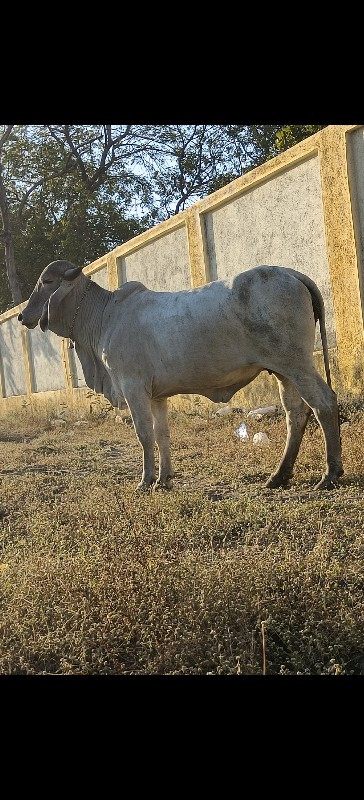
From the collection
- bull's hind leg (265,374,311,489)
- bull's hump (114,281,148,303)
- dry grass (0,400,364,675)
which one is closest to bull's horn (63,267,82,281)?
bull's hump (114,281,148,303)

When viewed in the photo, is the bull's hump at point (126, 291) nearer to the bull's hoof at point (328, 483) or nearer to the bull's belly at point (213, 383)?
the bull's belly at point (213, 383)

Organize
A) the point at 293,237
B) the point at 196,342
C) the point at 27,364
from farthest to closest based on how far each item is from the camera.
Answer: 1. the point at 27,364
2. the point at 293,237
3. the point at 196,342

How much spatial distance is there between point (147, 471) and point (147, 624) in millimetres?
2955

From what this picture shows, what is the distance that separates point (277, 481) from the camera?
5.53 meters

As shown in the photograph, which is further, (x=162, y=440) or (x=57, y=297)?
(x=57, y=297)

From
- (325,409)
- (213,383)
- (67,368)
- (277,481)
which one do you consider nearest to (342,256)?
(213,383)

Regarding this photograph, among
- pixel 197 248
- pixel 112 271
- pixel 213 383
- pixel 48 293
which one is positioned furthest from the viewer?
pixel 112 271

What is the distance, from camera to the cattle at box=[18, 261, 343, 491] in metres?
5.40

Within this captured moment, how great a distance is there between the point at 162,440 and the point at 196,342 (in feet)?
3.21

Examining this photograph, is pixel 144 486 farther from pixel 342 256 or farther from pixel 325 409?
pixel 342 256

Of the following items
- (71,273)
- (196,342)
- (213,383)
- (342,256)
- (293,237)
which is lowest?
(213,383)

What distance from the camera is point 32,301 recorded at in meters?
6.57

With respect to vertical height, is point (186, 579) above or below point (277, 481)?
below

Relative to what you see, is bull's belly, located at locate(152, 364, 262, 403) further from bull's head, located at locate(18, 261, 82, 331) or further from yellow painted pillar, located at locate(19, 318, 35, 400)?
yellow painted pillar, located at locate(19, 318, 35, 400)
